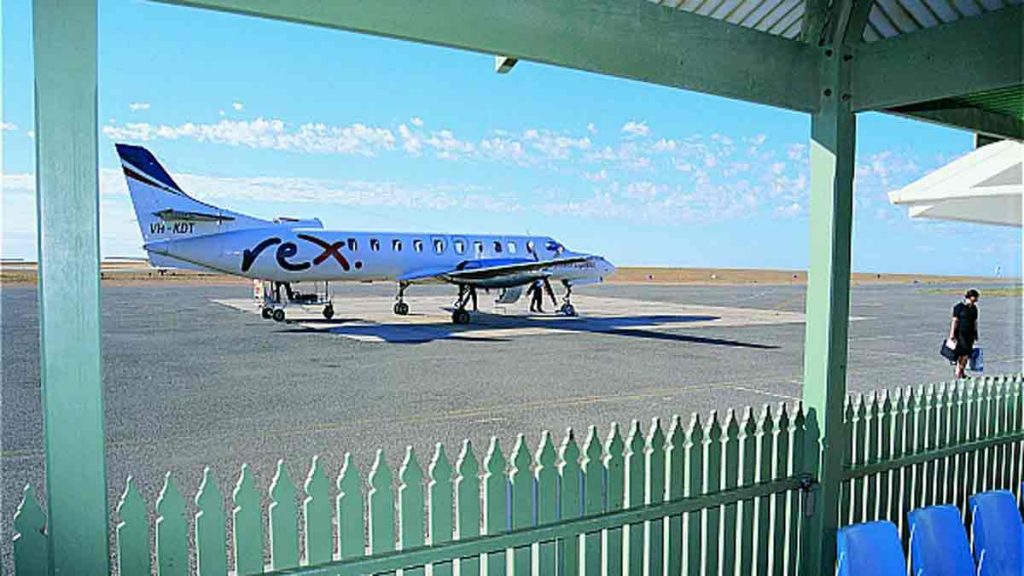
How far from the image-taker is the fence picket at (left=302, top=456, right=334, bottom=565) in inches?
92.3

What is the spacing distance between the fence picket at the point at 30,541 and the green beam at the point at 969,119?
14.5 feet

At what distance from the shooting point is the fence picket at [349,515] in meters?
2.42

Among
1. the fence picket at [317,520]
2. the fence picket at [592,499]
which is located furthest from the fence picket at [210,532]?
the fence picket at [592,499]

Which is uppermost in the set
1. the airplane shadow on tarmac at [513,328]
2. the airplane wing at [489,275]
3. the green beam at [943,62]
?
the green beam at [943,62]

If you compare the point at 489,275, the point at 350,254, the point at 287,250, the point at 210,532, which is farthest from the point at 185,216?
the point at 210,532

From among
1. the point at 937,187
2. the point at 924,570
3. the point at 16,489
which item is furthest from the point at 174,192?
the point at 924,570

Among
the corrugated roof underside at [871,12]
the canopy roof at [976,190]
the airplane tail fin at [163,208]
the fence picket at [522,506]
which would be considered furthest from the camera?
the airplane tail fin at [163,208]

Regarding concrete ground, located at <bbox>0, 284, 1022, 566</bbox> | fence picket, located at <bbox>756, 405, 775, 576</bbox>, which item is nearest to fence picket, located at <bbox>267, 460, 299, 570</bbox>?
fence picket, located at <bbox>756, 405, 775, 576</bbox>

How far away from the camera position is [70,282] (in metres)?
1.85

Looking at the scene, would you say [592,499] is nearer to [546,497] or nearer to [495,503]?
[546,497]

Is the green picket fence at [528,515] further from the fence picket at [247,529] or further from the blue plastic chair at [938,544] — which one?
the blue plastic chair at [938,544]

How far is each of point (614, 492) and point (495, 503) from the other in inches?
23.8

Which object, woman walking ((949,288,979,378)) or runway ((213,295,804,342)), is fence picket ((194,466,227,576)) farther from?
runway ((213,295,804,342))

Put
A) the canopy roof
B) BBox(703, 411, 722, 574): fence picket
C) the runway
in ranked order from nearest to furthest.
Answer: BBox(703, 411, 722, 574): fence picket
the canopy roof
the runway
